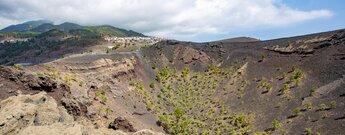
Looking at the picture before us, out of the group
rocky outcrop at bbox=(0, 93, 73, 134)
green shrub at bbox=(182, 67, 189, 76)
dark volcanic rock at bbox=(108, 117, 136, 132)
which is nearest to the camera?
rocky outcrop at bbox=(0, 93, 73, 134)

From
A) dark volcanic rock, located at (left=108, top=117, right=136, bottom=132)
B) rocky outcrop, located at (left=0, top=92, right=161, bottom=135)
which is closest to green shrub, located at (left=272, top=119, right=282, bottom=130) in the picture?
dark volcanic rock, located at (left=108, top=117, right=136, bottom=132)

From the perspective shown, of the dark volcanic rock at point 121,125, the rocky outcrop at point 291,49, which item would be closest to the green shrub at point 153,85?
the dark volcanic rock at point 121,125

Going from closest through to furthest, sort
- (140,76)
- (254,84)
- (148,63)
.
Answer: (254,84), (140,76), (148,63)

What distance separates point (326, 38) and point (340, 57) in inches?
310

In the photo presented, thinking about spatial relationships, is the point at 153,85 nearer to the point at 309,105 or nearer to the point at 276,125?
the point at 276,125

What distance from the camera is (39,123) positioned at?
1750 cm

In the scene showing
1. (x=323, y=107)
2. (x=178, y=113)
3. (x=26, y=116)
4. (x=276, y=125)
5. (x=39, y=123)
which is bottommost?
(x=276, y=125)

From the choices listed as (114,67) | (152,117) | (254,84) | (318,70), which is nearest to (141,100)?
(152,117)

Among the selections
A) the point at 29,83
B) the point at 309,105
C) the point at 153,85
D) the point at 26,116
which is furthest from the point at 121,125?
the point at 309,105

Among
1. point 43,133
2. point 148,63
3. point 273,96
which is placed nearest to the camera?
point 43,133

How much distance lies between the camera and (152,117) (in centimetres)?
5316

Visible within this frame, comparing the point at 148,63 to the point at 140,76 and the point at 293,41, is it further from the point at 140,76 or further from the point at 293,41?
the point at 293,41

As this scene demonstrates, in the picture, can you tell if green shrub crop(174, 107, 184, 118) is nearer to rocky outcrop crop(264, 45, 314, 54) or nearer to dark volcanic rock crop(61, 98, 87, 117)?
dark volcanic rock crop(61, 98, 87, 117)

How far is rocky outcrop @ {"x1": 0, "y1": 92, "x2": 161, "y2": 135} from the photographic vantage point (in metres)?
14.7
